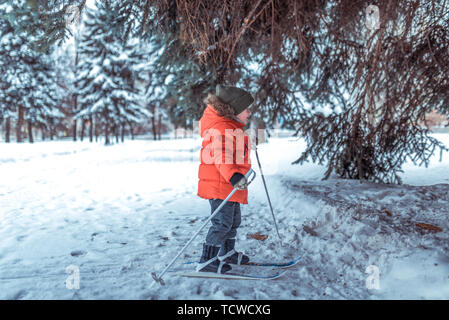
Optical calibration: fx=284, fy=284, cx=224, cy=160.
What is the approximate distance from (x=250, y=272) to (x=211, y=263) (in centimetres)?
40

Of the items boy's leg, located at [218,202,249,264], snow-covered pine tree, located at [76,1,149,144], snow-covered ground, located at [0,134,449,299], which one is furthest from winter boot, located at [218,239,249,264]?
snow-covered pine tree, located at [76,1,149,144]

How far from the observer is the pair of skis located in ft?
8.56

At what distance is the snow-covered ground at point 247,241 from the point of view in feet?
7.91

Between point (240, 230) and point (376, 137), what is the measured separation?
355 centimetres

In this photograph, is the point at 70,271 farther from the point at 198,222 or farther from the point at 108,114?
the point at 108,114

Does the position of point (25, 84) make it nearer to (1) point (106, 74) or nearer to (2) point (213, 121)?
(1) point (106, 74)

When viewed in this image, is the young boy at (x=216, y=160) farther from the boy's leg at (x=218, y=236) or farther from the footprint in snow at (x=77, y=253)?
the footprint in snow at (x=77, y=253)

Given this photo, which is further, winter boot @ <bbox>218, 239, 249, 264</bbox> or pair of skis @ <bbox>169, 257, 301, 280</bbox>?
winter boot @ <bbox>218, 239, 249, 264</bbox>

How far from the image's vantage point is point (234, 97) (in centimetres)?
282

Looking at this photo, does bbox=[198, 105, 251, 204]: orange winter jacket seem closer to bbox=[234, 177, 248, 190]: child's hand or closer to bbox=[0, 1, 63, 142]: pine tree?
bbox=[234, 177, 248, 190]: child's hand

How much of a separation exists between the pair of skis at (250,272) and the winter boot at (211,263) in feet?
0.19

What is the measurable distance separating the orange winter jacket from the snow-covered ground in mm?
842

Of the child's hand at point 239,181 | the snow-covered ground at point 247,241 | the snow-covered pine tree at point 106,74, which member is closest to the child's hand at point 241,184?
the child's hand at point 239,181

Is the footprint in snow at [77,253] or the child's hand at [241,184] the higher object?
the child's hand at [241,184]
